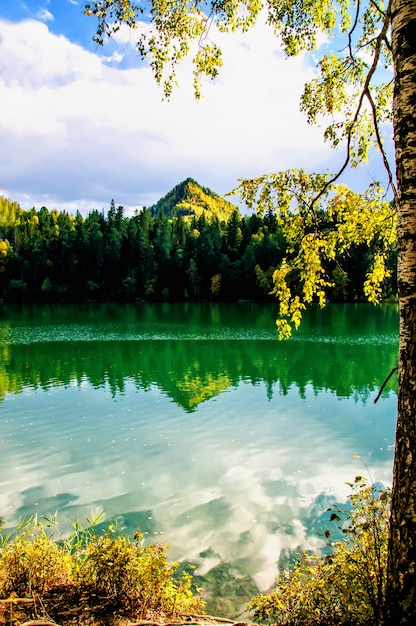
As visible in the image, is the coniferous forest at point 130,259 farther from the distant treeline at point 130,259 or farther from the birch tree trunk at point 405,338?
the birch tree trunk at point 405,338

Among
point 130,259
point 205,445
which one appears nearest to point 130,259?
point 130,259

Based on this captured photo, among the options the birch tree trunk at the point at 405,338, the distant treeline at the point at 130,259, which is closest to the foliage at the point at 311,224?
→ the birch tree trunk at the point at 405,338

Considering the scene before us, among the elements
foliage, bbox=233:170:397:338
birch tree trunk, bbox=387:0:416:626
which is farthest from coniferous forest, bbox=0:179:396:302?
birch tree trunk, bbox=387:0:416:626

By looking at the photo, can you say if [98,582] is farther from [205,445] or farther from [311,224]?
[205,445]

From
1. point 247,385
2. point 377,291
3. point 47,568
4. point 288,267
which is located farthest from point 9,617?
point 247,385

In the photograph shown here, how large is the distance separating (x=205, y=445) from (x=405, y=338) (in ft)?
37.3

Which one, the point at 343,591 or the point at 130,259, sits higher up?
the point at 130,259

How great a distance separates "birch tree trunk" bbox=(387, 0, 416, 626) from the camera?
3.71 metres

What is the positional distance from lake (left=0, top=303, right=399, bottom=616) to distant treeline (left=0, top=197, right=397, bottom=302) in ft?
258

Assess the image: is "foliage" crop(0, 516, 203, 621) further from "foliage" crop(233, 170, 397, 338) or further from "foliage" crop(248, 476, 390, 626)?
"foliage" crop(233, 170, 397, 338)

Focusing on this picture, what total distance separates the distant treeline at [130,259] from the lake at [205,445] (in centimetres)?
7868

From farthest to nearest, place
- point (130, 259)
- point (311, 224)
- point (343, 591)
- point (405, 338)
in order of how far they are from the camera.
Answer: point (130, 259) < point (311, 224) < point (343, 591) < point (405, 338)

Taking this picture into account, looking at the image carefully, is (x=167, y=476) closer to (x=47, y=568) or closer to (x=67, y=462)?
(x=67, y=462)

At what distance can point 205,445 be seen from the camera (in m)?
14.2
